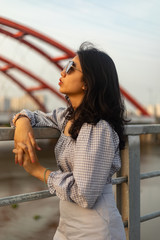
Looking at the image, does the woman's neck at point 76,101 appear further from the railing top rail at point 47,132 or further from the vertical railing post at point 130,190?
the vertical railing post at point 130,190

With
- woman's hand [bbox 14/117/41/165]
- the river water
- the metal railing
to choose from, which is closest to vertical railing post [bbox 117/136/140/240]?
the metal railing

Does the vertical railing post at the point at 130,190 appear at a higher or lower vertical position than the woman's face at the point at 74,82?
lower

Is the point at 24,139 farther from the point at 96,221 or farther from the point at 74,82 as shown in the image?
the point at 96,221

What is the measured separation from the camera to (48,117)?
4.93 feet

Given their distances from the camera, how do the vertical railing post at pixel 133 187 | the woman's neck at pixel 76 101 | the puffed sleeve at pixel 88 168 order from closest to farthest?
1. the puffed sleeve at pixel 88 168
2. the woman's neck at pixel 76 101
3. the vertical railing post at pixel 133 187

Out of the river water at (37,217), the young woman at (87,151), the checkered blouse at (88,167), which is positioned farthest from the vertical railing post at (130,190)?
the river water at (37,217)

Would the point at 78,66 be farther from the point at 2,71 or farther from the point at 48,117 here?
the point at 2,71

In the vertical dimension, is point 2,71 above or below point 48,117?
below

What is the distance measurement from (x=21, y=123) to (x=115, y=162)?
0.42 metres

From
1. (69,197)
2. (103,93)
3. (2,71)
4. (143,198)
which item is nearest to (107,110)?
(103,93)

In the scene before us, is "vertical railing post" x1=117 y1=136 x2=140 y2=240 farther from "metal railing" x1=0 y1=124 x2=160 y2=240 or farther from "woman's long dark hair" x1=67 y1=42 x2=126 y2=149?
"woman's long dark hair" x1=67 y1=42 x2=126 y2=149

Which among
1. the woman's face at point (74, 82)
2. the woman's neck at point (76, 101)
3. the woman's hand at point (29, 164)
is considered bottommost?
the woman's hand at point (29, 164)

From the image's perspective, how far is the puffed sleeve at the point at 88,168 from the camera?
109cm

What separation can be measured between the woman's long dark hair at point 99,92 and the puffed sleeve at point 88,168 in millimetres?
62
